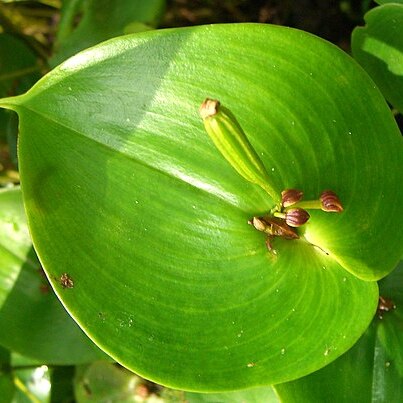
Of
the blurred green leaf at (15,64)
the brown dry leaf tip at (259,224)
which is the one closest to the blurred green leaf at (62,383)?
the blurred green leaf at (15,64)

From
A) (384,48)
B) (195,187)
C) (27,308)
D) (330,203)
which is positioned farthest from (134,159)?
(27,308)

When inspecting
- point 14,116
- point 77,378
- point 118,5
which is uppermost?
point 118,5

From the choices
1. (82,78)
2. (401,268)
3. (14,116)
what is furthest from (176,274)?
(14,116)

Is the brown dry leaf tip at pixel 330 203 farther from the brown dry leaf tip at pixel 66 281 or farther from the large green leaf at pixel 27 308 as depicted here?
the large green leaf at pixel 27 308

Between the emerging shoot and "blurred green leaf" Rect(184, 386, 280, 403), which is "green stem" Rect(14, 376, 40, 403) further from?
the emerging shoot

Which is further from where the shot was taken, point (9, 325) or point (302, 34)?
point (9, 325)

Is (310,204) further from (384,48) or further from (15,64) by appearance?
(15,64)

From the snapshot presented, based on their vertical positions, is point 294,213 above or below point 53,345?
above

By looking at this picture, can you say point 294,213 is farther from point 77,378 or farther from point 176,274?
point 77,378
